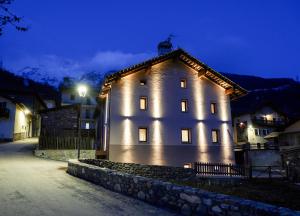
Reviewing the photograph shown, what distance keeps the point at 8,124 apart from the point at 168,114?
88.7ft

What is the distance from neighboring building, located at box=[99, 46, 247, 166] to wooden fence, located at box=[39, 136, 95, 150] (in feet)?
8.32

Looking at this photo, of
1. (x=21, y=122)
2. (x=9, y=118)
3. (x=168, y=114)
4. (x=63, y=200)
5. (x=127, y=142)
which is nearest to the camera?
(x=63, y=200)

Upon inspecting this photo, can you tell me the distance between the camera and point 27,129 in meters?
50.8

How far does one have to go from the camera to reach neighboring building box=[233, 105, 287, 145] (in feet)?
148

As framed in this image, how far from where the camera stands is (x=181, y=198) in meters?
7.46

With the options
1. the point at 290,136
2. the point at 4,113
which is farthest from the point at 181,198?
the point at 290,136

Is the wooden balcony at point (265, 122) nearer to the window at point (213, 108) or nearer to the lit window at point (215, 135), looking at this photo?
the window at point (213, 108)

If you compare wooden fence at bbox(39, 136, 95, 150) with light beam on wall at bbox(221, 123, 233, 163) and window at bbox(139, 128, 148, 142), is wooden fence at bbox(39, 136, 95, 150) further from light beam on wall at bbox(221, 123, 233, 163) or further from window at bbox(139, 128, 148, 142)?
light beam on wall at bbox(221, 123, 233, 163)

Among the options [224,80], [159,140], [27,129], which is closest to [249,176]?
[159,140]

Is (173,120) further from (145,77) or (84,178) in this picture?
(84,178)

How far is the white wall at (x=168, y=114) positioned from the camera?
79.9ft

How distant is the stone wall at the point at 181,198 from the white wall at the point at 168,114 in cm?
1230

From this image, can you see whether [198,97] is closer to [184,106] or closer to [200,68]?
[184,106]

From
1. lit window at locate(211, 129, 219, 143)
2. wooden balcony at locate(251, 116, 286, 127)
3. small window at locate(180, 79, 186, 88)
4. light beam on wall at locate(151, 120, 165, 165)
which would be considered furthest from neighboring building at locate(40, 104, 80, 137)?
wooden balcony at locate(251, 116, 286, 127)
